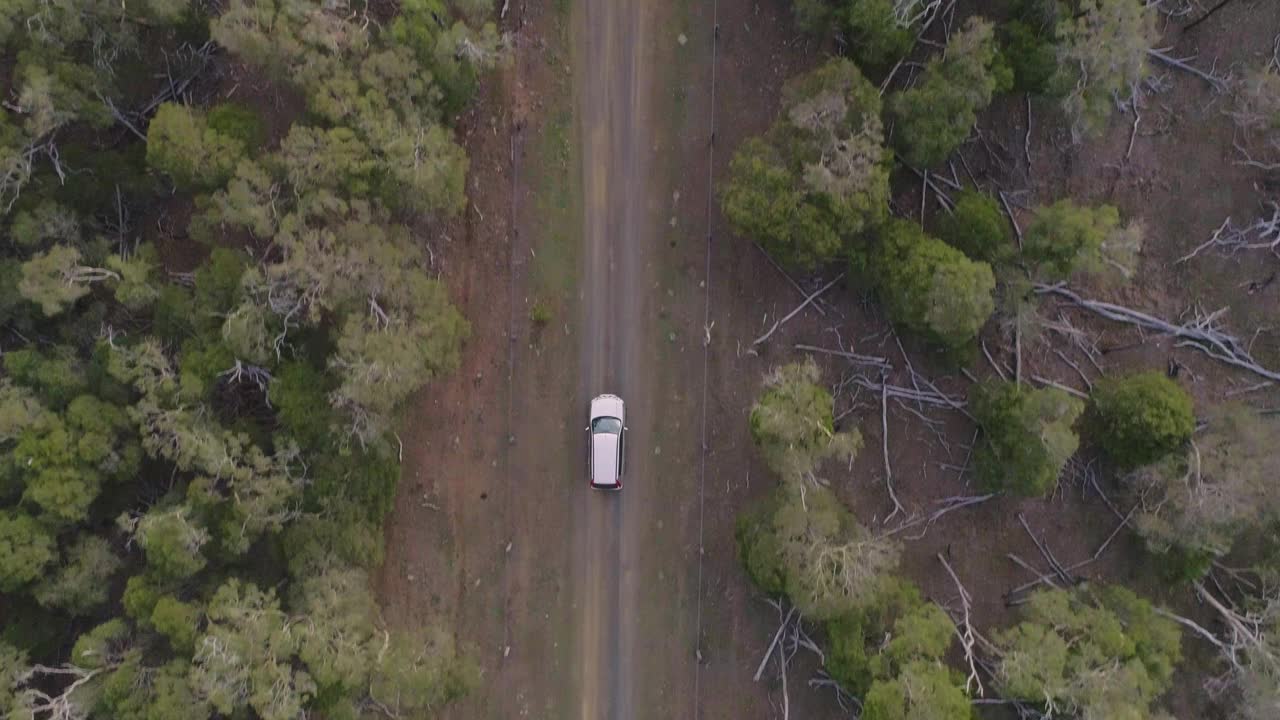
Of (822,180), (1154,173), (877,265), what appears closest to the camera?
(822,180)

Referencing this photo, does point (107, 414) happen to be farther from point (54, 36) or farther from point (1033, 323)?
point (1033, 323)

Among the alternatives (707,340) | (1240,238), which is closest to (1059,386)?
A: (1240,238)

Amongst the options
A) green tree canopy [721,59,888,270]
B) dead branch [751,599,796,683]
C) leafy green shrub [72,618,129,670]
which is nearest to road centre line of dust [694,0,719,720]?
dead branch [751,599,796,683]

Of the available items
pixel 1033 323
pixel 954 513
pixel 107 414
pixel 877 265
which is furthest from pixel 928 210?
pixel 107 414

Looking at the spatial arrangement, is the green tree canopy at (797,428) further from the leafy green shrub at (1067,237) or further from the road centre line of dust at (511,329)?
the road centre line of dust at (511,329)

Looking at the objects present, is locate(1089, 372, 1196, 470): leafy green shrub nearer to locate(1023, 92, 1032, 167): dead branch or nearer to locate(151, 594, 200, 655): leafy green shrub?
locate(1023, 92, 1032, 167): dead branch

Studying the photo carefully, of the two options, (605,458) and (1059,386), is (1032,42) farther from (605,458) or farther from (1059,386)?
(605,458)
